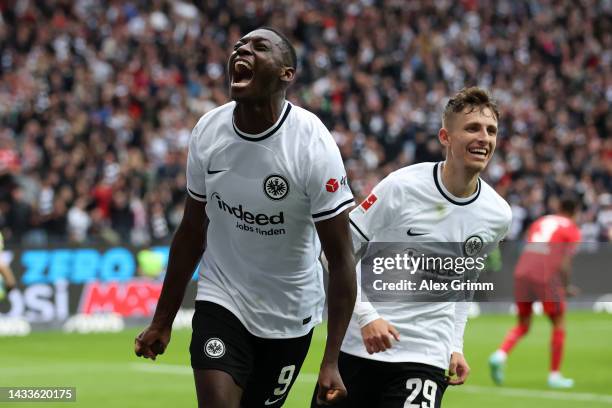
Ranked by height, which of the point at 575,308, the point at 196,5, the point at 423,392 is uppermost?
the point at 196,5

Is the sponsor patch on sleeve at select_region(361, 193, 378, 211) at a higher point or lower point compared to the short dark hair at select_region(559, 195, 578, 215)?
higher

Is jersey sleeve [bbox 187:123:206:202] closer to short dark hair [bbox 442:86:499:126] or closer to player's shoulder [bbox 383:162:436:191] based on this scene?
player's shoulder [bbox 383:162:436:191]

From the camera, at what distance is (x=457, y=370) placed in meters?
6.02

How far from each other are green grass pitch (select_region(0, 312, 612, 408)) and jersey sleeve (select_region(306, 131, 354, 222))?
21.6 feet

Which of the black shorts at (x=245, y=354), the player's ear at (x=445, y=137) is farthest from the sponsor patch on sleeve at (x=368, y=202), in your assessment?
the black shorts at (x=245, y=354)

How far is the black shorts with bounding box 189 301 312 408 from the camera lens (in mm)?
5496

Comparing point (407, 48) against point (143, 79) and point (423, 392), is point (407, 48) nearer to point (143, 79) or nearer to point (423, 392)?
→ point (143, 79)

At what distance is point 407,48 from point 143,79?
8.99 m

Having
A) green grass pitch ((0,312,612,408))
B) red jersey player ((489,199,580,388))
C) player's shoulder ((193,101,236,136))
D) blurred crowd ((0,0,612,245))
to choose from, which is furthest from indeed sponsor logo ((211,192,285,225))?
blurred crowd ((0,0,612,245))

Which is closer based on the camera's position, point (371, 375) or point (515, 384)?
point (371, 375)

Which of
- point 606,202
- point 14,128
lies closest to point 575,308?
point 606,202

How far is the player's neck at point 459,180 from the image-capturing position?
19.9 feet

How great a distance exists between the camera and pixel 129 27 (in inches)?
997

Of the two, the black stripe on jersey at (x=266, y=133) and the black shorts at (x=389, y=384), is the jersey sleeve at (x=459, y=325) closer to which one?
the black shorts at (x=389, y=384)
